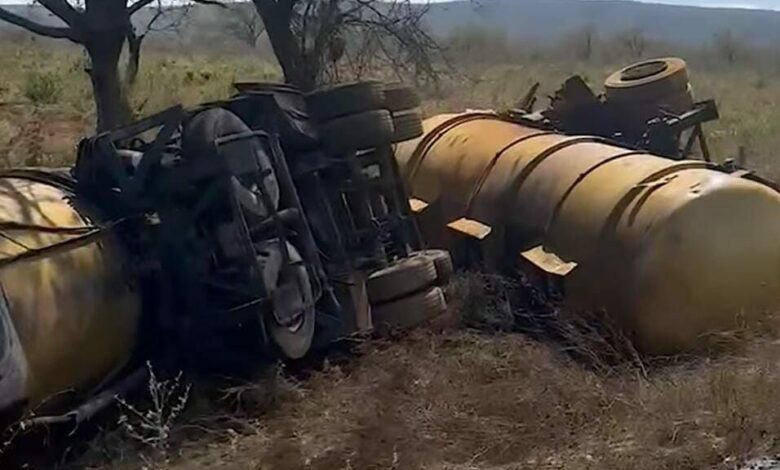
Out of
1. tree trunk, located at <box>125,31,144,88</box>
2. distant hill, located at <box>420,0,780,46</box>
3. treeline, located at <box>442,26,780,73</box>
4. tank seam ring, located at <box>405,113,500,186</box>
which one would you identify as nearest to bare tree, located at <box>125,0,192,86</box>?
tree trunk, located at <box>125,31,144,88</box>

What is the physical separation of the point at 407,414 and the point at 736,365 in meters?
1.77

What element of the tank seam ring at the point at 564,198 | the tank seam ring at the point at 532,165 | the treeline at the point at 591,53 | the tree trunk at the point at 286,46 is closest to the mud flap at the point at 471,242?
the tank seam ring at the point at 532,165

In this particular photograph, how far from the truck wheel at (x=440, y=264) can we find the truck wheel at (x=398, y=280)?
0.48 ft

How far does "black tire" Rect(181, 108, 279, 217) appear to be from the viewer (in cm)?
600

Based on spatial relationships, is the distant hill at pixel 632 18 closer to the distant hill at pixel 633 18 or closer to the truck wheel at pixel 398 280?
the distant hill at pixel 633 18

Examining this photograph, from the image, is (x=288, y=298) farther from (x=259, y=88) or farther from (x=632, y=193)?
(x=632, y=193)

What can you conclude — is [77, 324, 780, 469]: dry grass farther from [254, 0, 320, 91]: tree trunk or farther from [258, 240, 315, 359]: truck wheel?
[254, 0, 320, 91]: tree trunk

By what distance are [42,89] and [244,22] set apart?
11.6ft

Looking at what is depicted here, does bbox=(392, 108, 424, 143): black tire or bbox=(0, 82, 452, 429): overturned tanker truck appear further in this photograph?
bbox=(392, 108, 424, 143): black tire

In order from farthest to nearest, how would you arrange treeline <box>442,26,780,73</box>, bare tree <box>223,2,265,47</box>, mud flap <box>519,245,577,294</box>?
treeline <box>442,26,780,73</box>, bare tree <box>223,2,265,47</box>, mud flap <box>519,245,577,294</box>

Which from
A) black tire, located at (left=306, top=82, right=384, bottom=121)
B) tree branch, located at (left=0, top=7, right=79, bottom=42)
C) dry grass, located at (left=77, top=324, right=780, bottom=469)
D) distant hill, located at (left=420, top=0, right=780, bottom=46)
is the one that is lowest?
distant hill, located at (left=420, top=0, right=780, bottom=46)

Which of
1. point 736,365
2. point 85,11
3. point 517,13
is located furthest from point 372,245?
point 517,13

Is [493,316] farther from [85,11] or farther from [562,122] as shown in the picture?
[85,11]

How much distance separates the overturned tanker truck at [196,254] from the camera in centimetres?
542
